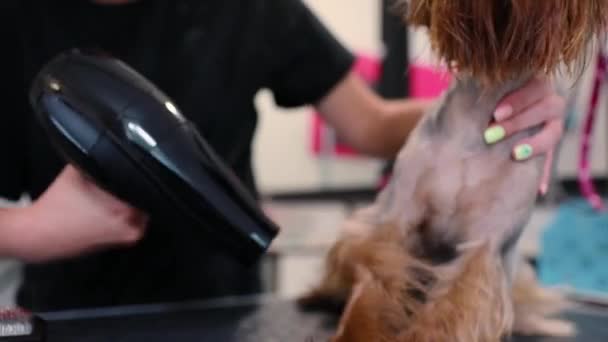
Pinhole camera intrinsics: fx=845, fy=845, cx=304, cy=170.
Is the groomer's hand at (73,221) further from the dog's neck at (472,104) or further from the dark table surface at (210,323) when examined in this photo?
the dog's neck at (472,104)

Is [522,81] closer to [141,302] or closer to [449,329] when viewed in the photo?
[449,329]

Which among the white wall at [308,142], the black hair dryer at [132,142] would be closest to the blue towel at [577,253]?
the black hair dryer at [132,142]

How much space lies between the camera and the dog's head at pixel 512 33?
75 cm

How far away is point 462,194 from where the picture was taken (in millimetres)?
857

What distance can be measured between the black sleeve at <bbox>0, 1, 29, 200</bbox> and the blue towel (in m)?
0.74

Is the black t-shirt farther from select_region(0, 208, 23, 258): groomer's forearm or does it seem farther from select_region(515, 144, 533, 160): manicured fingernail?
select_region(515, 144, 533, 160): manicured fingernail

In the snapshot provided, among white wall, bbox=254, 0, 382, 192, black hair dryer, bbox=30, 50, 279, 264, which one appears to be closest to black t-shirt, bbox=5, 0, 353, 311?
black hair dryer, bbox=30, 50, 279, 264

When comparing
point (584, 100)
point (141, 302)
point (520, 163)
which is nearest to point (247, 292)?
point (141, 302)

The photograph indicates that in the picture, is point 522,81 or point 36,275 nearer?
point 522,81

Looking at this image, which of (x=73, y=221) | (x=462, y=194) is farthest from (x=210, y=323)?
(x=462, y=194)

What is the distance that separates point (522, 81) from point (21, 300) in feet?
2.54

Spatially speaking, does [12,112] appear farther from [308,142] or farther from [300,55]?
[308,142]

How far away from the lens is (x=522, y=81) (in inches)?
33.6

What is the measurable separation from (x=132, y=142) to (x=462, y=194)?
1.09ft
